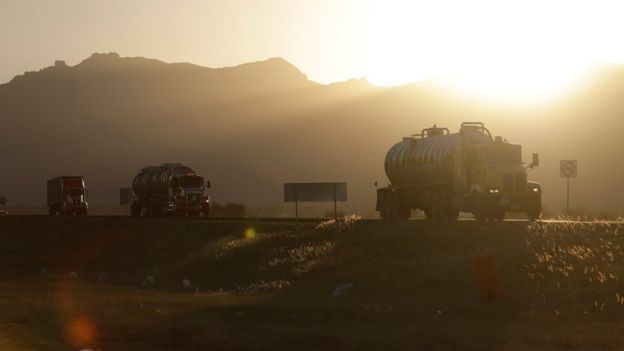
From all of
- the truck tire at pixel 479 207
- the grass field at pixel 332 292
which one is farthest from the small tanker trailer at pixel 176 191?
the truck tire at pixel 479 207

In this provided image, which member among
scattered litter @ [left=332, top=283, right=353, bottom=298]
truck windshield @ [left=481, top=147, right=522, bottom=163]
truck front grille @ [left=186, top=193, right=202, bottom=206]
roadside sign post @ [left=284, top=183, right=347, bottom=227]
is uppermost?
truck windshield @ [left=481, top=147, right=522, bottom=163]

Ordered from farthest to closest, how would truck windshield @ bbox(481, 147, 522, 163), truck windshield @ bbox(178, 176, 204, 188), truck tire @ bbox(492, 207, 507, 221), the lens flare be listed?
truck windshield @ bbox(178, 176, 204, 188), the lens flare, truck windshield @ bbox(481, 147, 522, 163), truck tire @ bbox(492, 207, 507, 221)

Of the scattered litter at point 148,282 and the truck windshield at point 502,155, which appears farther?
the truck windshield at point 502,155

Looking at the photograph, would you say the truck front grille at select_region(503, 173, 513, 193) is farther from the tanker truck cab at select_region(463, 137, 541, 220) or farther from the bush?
the bush

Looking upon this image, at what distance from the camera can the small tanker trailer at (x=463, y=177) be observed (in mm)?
40812

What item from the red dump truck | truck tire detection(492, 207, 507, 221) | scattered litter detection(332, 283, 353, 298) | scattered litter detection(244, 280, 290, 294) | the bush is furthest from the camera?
the bush

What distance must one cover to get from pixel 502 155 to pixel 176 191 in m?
32.5

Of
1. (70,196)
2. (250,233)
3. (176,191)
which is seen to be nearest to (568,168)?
(250,233)

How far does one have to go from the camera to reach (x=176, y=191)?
69.9 metres

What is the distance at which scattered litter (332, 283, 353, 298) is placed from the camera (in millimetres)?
26078

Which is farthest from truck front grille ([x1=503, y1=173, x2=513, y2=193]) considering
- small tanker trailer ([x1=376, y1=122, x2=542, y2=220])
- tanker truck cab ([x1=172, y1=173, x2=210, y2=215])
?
tanker truck cab ([x1=172, y1=173, x2=210, y2=215])

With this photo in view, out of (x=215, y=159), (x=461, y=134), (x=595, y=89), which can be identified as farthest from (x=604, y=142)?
(x=461, y=134)

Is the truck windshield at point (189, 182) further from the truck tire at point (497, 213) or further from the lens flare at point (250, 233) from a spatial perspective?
the truck tire at point (497, 213)

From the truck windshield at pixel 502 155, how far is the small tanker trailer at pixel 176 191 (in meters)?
28.3
